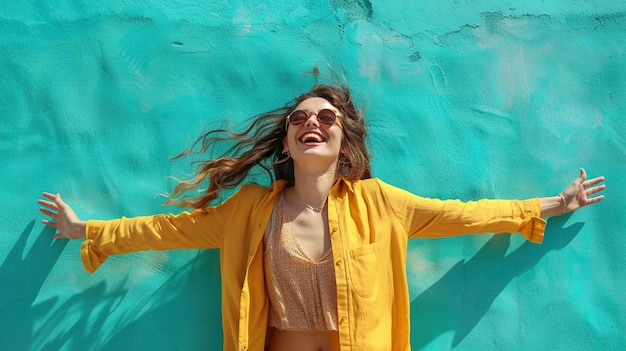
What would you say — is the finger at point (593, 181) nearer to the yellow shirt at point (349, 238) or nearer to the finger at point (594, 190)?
the finger at point (594, 190)

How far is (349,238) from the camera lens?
298 centimetres

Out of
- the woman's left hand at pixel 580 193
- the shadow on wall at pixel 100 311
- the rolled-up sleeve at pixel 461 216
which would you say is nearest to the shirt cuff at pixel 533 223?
the rolled-up sleeve at pixel 461 216

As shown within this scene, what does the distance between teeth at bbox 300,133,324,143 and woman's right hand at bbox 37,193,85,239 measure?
3.85ft

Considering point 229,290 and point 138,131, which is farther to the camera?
point 138,131

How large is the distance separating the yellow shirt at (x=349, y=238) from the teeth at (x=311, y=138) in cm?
24

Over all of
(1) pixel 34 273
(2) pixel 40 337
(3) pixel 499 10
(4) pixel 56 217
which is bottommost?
(2) pixel 40 337

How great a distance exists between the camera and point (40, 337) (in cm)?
340

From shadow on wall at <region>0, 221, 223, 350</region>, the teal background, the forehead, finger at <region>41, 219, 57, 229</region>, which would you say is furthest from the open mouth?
finger at <region>41, 219, 57, 229</region>

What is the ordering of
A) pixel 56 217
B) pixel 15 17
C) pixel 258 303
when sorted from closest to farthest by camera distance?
pixel 258 303, pixel 56 217, pixel 15 17

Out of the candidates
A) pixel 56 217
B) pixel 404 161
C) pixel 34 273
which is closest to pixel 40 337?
pixel 34 273

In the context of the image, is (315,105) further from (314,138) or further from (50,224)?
(50,224)

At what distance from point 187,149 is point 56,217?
741mm

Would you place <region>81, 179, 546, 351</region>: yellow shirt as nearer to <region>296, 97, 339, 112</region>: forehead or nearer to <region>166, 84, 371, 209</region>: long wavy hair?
<region>166, 84, 371, 209</region>: long wavy hair

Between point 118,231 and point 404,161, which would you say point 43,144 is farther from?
point 404,161
